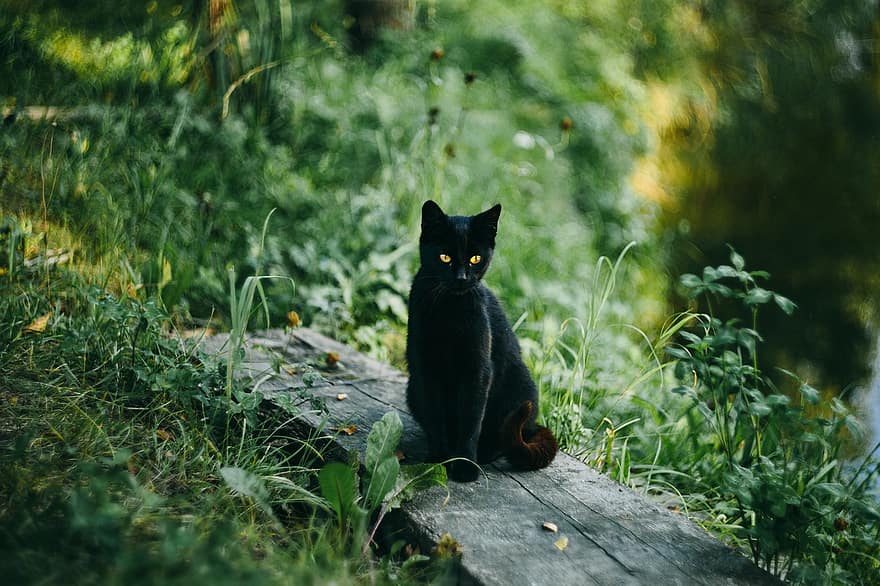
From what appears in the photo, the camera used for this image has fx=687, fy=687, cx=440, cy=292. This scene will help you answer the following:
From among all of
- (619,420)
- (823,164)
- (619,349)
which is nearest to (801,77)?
(823,164)

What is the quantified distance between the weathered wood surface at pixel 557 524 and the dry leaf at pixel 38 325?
89 cm

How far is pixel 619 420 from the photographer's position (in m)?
3.06

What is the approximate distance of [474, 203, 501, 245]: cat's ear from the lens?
7.11 feet

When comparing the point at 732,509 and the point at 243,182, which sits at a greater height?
the point at 243,182

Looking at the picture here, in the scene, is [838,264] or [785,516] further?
[838,264]

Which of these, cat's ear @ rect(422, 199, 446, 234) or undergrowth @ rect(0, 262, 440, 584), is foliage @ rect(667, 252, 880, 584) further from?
undergrowth @ rect(0, 262, 440, 584)

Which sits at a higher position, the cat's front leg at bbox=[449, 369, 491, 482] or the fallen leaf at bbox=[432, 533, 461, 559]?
the cat's front leg at bbox=[449, 369, 491, 482]

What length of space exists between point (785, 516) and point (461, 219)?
1.27 m

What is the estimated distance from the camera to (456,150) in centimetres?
537

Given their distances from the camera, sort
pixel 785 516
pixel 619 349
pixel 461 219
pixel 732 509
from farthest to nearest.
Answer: pixel 619 349 → pixel 732 509 → pixel 461 219 → pixel 785 516

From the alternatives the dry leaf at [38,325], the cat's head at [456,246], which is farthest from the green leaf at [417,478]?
the dry leaf at [38,325]

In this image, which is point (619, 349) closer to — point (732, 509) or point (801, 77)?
point (732, 509)

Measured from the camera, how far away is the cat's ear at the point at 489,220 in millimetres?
2168

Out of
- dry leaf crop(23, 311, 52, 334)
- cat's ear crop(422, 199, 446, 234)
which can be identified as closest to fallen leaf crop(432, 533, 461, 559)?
cat's ear crop(422, 199, 446, 234)
